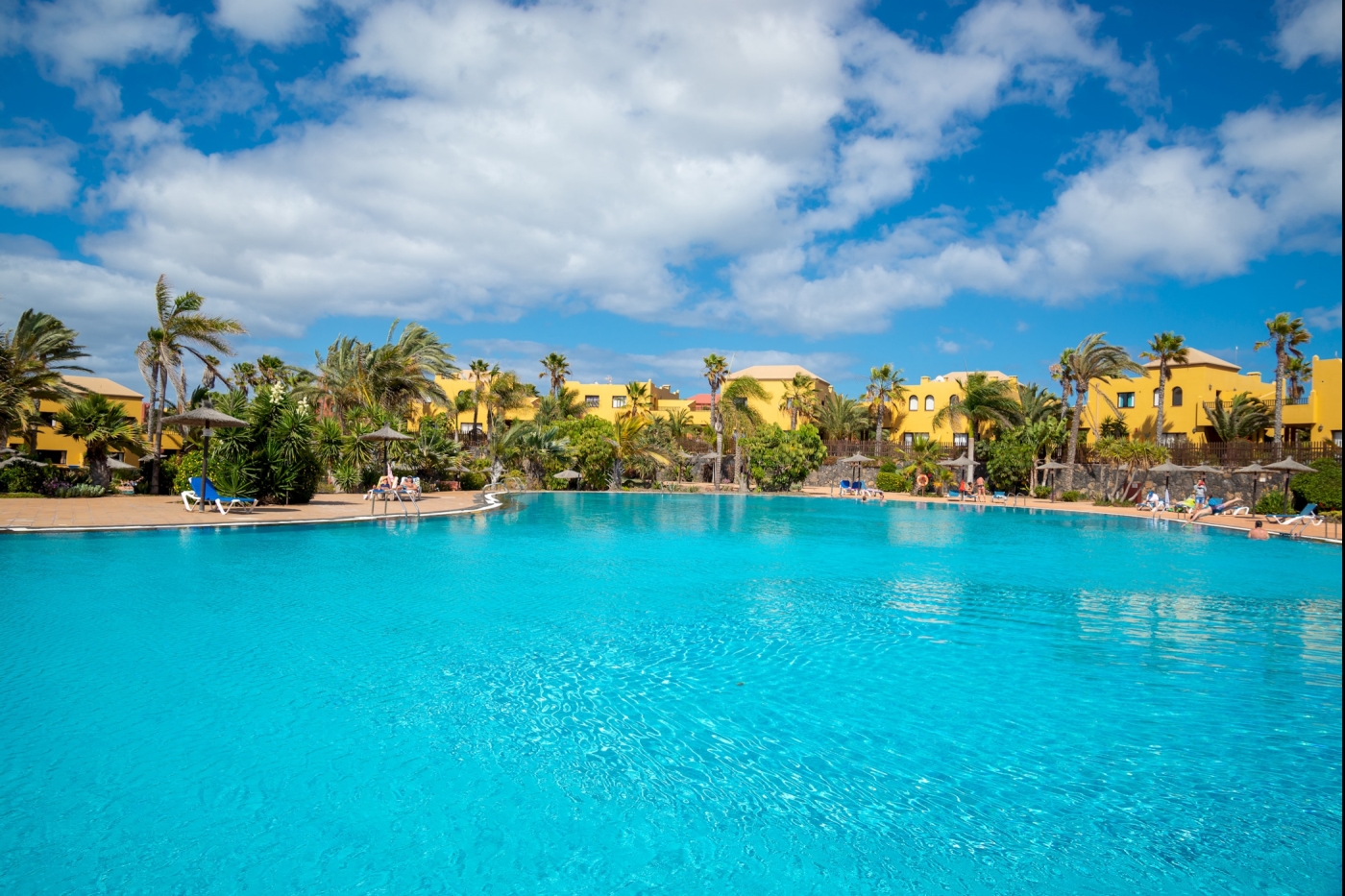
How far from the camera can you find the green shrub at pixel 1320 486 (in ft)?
84.2

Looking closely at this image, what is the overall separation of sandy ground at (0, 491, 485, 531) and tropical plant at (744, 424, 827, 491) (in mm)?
17244

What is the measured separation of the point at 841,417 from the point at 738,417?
33.3ft

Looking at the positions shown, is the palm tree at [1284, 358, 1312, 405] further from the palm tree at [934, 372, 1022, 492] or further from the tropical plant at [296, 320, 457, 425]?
the tropical plant at [296, 320, 457, 425]

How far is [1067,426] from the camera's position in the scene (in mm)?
40406

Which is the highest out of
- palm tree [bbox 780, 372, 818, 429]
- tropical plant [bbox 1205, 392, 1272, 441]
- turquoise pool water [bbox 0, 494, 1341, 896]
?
palm tree [bbox 780, 372, 818, 429]

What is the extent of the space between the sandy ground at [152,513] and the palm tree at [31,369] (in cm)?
333

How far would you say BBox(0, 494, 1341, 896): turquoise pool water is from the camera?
13.9 feet

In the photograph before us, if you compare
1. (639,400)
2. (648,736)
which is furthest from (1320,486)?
(639,400)

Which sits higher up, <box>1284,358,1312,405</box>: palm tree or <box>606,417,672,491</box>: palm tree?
<box>1284,358,1312,405</box>: palm tree

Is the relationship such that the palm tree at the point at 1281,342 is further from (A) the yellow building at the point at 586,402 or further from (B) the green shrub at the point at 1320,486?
(A) the yellow building at the point at 586,402

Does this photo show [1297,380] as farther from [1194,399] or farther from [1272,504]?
[1272,504]

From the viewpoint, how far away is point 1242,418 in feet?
120

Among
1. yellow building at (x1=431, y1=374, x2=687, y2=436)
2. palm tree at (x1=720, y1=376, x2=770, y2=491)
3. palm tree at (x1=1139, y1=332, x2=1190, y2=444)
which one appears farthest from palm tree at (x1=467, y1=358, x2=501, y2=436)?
palm tree at (x1=1139, y1=332, x2=1190, y2=444)

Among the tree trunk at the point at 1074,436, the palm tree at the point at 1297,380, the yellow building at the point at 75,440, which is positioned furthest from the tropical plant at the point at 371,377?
the palm tree at the point at 1297,380
